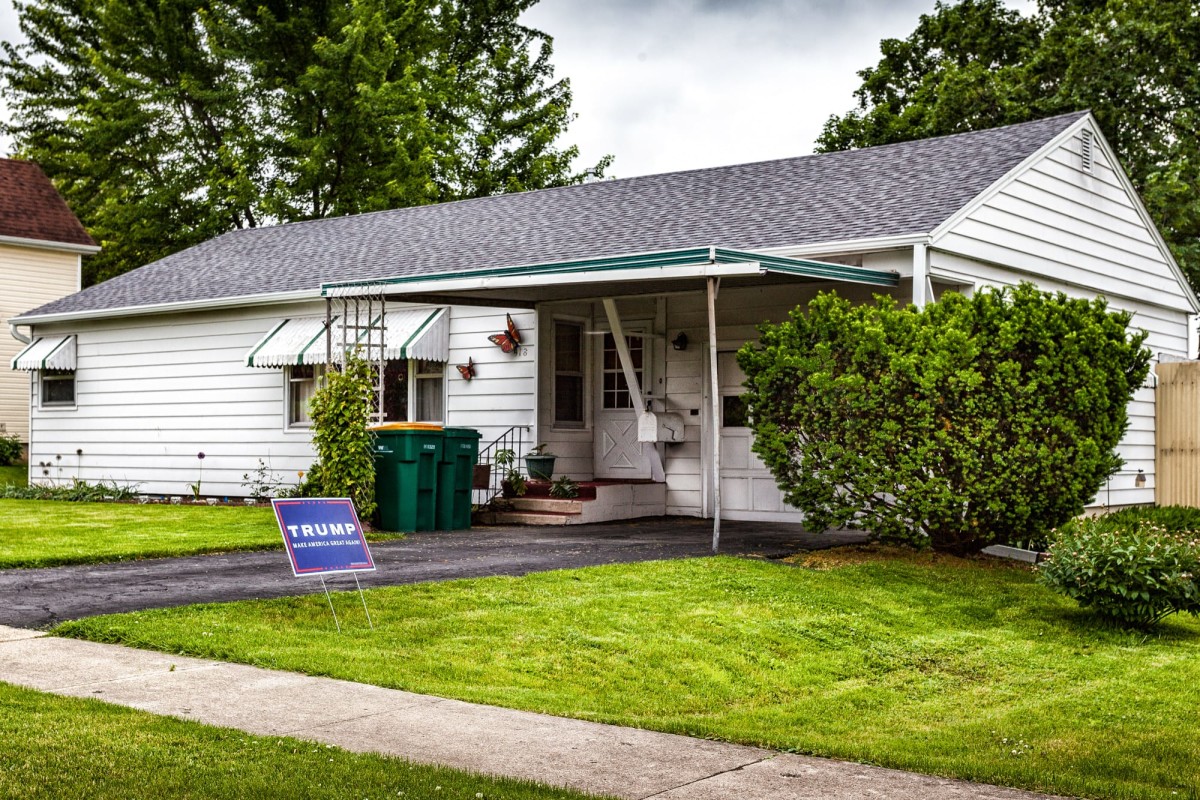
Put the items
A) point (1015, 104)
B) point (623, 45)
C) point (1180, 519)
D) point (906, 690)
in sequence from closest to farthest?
point (906, 690) < point (1180, 519) < point (1015, 104) < point (623, 45)

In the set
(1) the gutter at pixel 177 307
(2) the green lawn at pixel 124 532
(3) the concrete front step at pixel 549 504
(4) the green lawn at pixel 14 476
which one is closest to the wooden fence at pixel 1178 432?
(3) the concrete front step at pixel 549 504

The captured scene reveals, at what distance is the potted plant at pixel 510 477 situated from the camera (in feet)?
51.1

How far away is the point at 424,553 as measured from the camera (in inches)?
464

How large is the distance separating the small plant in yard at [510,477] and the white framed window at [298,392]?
398cm

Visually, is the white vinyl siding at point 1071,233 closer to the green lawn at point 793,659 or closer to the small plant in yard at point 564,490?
the small plant in yard at point 564,490

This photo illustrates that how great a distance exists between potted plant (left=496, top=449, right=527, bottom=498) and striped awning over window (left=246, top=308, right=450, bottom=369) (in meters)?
1.71

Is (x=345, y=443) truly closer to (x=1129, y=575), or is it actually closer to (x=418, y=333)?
(x=418, y=333)

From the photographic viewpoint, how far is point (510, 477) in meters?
15.7

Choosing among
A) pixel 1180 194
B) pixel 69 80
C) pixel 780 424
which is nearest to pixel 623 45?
pixel 1180 194

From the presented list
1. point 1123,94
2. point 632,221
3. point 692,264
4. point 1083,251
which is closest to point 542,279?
point 692,264

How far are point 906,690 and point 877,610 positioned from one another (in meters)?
1.93

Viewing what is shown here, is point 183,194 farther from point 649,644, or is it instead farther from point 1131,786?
point 1131,786

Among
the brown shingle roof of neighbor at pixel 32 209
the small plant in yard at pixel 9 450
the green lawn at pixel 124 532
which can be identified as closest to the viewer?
the green lawn at pixel 124 532

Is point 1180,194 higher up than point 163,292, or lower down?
higher up
